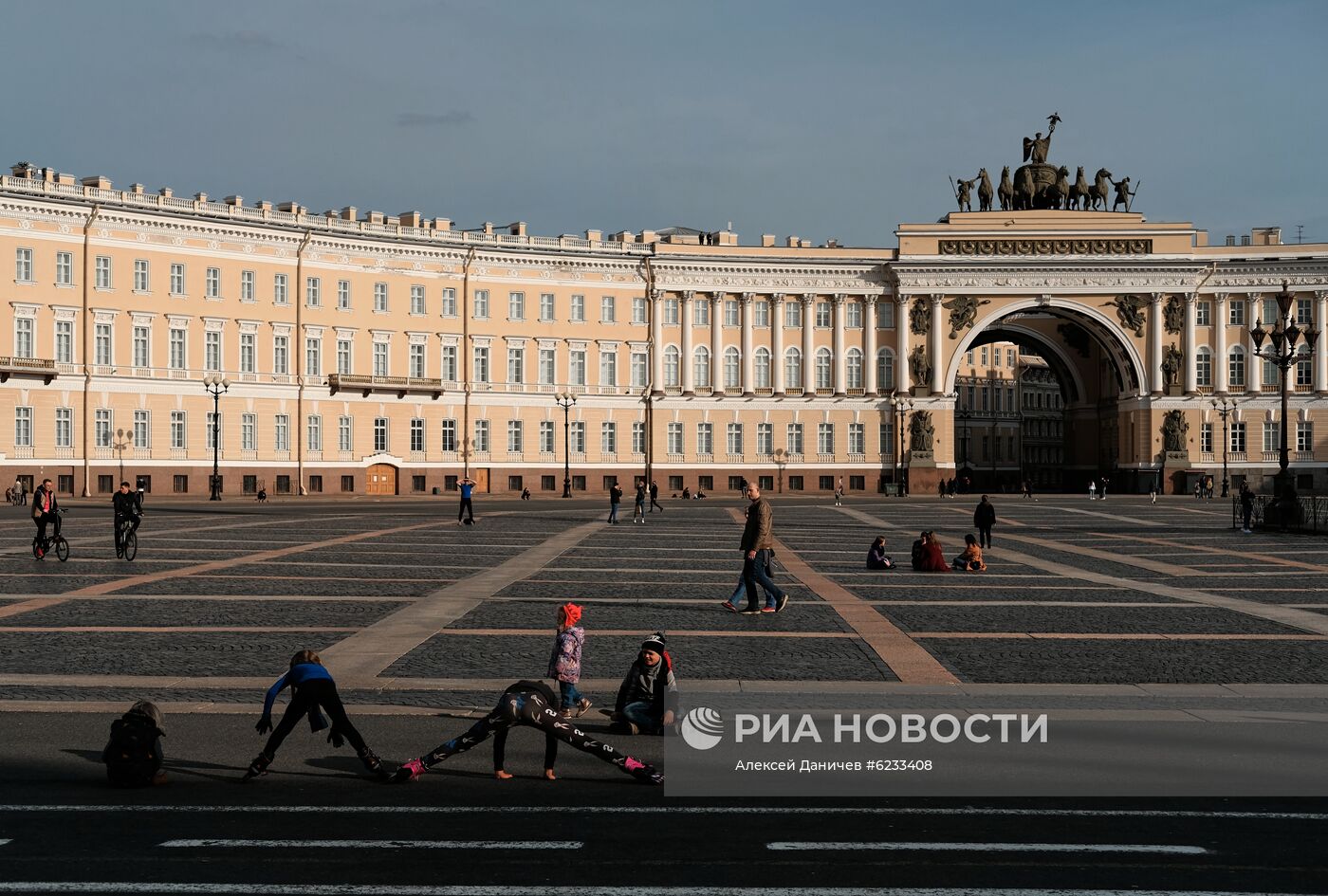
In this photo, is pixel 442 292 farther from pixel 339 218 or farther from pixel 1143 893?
pixel 1143 893

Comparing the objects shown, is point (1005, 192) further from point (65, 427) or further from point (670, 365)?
point (65, 427)

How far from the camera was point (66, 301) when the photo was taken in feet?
234

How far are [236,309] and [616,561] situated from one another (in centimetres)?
5182

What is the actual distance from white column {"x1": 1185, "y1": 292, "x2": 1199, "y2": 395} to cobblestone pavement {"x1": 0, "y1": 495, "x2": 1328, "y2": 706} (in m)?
53.9

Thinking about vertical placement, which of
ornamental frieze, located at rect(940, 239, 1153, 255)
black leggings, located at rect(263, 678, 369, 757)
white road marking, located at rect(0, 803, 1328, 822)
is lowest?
white road marking, located at rect(0, 803, 1328, 822)

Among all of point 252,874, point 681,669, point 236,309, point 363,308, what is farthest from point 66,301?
point 252,874

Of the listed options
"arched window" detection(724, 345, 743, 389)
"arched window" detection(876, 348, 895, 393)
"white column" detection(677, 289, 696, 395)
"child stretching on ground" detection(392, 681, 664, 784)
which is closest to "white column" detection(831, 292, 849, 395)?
"arched window" detection(876, 348, 895, 393)

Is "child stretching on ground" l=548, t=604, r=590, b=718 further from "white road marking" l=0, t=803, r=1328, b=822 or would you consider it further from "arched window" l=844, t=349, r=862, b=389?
"arched window" l=844, t=349, r=862, b=389

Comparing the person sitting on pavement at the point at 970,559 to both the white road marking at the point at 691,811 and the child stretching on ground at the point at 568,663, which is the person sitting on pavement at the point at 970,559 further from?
the white road marking at the point at 691,811

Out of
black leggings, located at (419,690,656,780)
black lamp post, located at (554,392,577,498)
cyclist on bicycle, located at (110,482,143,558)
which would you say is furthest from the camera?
black lamp post, located at (554,392,577,498)

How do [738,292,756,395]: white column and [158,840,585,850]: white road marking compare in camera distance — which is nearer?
[158,840,585,850]: white road marking

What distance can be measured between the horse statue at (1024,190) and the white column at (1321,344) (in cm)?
1891

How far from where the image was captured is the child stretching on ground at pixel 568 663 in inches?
529

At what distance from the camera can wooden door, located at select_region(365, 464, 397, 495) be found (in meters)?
82.6
